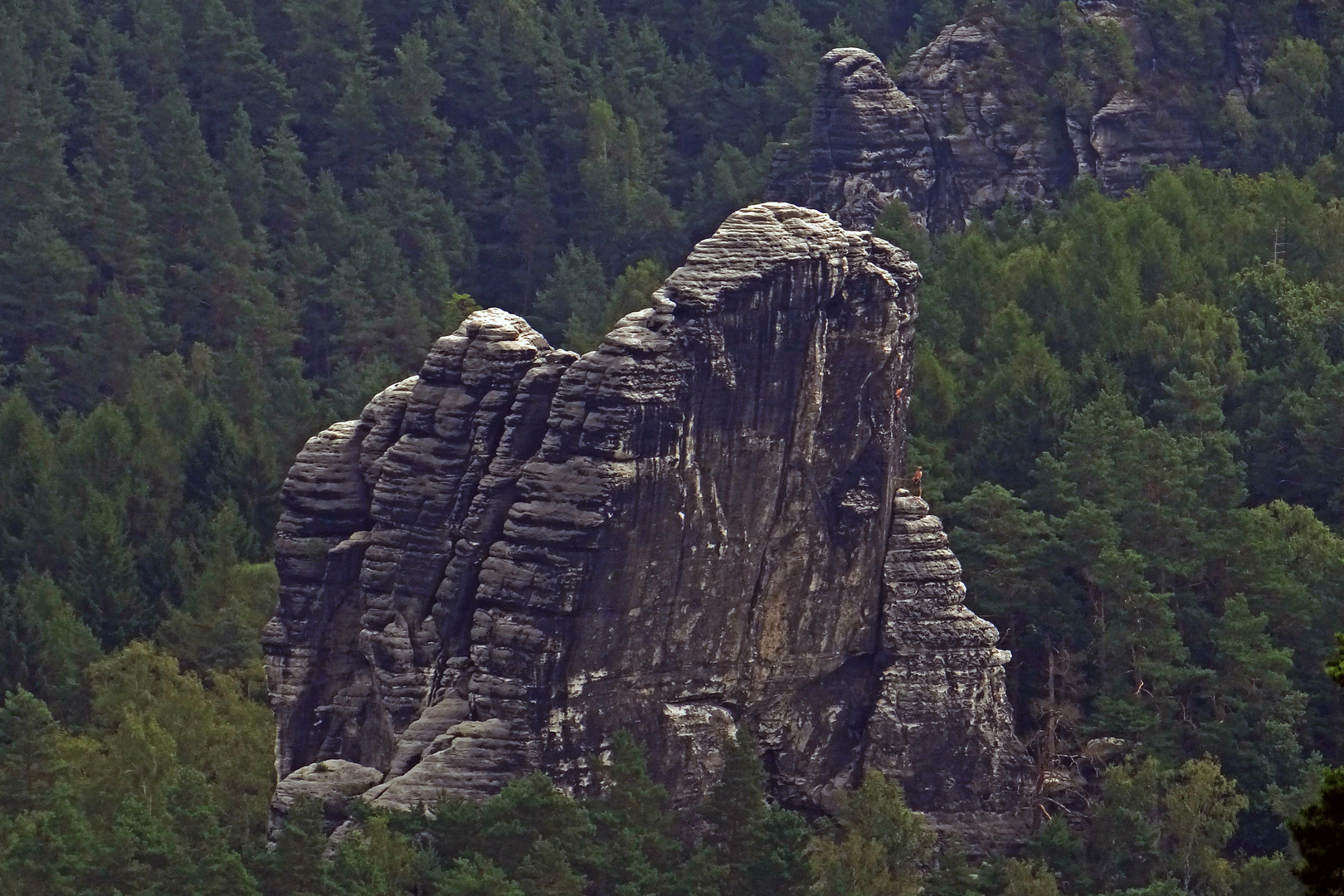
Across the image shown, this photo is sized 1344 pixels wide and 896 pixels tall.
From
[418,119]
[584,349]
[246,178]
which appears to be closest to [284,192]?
[246,178]

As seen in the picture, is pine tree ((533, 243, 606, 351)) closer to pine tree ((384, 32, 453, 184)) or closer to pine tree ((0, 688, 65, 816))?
pine tree ((384, 32, 453, 184))

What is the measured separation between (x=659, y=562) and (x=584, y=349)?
37829mm

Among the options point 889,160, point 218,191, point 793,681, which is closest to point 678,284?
point 793,681

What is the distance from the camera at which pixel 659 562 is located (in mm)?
62719

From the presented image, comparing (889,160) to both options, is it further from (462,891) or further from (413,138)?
(462,891)

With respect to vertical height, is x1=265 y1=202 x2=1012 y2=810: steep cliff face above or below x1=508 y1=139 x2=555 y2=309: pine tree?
below

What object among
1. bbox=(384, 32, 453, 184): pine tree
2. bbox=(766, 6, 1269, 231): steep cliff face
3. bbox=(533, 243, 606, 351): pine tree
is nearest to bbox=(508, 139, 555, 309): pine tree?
bbox=(533, 243, 606, 351): pine tree

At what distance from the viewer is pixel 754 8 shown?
147875 millimetres

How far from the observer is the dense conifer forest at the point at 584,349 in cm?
6450


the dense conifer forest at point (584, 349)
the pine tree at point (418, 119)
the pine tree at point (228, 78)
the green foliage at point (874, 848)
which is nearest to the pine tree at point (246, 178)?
the dense conifer forest at point (584, 349)

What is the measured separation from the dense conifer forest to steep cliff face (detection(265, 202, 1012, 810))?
5.24 feet

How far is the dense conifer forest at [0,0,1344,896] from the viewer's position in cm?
6450

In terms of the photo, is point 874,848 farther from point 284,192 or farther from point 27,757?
point 284,192

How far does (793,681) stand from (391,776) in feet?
24.8
